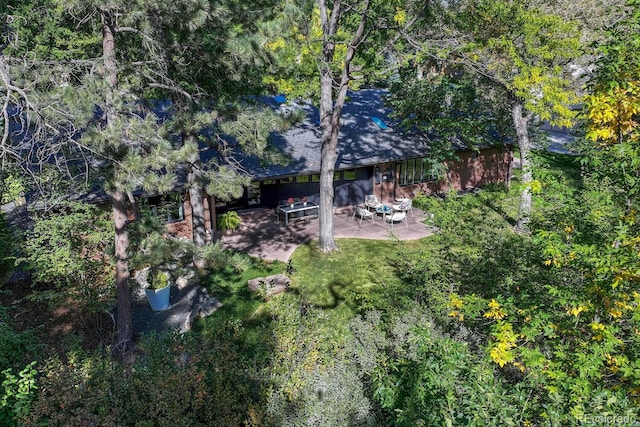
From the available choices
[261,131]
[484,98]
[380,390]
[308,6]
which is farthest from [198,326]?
[484,98]

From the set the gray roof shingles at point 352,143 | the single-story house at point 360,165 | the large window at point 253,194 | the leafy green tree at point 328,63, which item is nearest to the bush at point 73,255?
the single-story house at point 360,165

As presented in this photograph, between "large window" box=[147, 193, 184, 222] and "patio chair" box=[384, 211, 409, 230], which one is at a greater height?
"large window" box=[147, 193, 184, 222]

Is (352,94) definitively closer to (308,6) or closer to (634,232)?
(308,6)

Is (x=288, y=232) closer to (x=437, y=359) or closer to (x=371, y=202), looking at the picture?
(x=371, y=202)

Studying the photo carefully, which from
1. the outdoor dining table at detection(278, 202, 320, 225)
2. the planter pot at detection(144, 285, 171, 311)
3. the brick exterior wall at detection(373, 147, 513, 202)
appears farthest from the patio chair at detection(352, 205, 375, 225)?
the planter pot at detection(144, 285, 171, 311)

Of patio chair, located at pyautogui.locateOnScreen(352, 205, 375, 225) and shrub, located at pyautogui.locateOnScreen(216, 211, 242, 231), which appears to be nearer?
shrub, located at pyautogui.locateOnScreen(216, 211, 242, 231)

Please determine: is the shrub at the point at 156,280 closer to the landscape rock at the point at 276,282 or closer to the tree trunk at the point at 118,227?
the tree trunk at the point at 118,227

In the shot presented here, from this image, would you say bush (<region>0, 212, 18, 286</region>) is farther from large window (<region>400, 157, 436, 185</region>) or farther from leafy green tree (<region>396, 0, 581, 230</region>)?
large window (<region>400, 157, 436, 185</region>)
